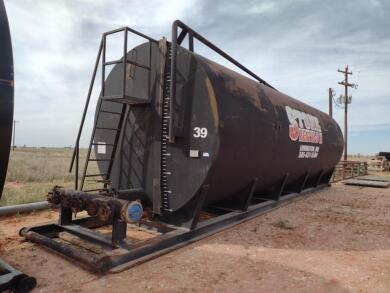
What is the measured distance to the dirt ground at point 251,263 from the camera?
3.71 meters

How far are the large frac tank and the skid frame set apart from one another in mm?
1663

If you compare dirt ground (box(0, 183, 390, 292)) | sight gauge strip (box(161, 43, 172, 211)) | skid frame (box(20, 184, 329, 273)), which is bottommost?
dirt ground (box(0, 183, 390, 292))

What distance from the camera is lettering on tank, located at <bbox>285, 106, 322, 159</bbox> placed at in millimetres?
7824

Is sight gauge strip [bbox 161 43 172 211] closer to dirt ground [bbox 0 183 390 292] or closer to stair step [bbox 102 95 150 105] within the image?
stair step [bbox 102 95 150 105]

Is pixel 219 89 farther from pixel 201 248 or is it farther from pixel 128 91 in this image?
pixel 201 248

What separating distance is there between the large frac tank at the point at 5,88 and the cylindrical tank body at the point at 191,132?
2472 millimetres

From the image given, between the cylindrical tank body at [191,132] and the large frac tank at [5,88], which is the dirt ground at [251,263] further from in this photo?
the large frac tank at [5,88]

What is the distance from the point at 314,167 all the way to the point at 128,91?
256 inches

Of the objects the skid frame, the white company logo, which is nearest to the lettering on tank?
the white company logo

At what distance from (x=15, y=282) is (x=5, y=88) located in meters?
1.87

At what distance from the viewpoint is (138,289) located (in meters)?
3.55

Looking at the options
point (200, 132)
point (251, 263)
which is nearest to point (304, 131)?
point (200, 132)

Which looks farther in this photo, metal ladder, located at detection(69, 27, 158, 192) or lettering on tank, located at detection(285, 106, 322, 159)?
lettering on tank, located at detection(285, 106, 322, 159)

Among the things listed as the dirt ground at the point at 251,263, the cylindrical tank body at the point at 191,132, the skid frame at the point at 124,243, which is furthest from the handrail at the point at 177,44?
the dirt ground at the point at 251,263
